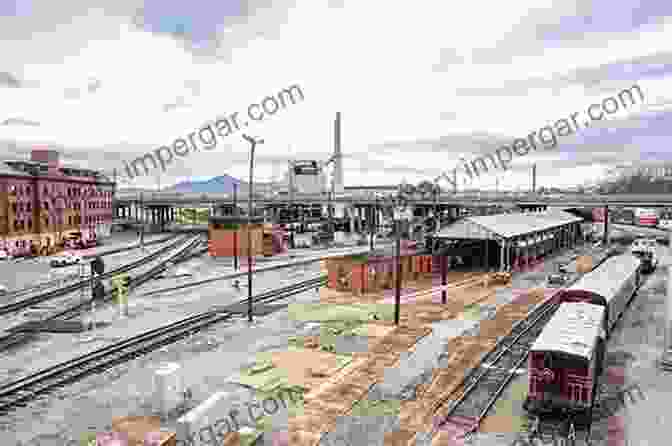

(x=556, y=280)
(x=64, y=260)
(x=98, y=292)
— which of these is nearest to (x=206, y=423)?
(x=98, y=292)

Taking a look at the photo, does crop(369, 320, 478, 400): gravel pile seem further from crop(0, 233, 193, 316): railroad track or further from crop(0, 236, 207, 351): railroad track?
crop(0, 233, 193, 316): railroad track

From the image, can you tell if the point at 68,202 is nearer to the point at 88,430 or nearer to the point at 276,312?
the point at 276,312

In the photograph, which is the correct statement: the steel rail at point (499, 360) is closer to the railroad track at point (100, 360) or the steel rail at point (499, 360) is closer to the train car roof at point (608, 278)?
the train car roof at point (608, 278)

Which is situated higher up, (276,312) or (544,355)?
(544,355)

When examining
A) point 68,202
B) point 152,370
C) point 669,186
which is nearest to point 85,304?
point 152,370

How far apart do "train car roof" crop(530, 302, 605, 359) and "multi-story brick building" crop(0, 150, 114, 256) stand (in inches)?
2353

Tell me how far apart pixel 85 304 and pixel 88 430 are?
19510 mm

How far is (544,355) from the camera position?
14.4 meters

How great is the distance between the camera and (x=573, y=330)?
15.9 m

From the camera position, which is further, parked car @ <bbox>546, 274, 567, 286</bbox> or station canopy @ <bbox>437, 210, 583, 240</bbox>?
station canopy @ <bbox>437, 210, 583, 240</bbox>

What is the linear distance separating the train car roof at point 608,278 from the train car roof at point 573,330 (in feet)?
7.43

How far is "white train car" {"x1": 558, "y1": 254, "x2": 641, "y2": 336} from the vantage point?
2006 cm

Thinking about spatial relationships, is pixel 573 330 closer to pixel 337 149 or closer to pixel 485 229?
pixel 485 229

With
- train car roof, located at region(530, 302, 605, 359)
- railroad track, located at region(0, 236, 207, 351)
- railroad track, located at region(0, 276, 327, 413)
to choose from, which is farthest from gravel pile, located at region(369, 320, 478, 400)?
railroad track, located at region(0, 236, 207, 351)
